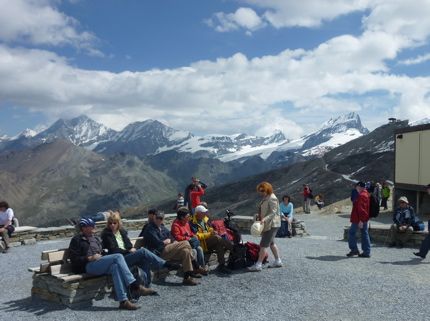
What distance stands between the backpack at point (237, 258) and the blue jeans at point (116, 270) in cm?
298

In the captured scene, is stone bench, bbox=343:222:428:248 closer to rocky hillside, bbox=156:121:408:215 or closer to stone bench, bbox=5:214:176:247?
stone bench, bbox=5:214:176:247

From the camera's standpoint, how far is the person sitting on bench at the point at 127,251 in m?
9.83

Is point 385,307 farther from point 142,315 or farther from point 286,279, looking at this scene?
point 142,315

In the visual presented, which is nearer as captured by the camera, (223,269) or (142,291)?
(142,291)

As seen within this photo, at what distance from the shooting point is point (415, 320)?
811 centimetres

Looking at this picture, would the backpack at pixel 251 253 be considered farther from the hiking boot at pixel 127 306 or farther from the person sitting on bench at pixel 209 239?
the hiking boot at pixel 127 306

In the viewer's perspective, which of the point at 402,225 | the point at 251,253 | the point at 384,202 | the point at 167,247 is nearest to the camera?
the point at 167,247

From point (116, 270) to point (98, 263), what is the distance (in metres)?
0.44

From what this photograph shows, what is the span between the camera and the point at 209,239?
11.6 metres

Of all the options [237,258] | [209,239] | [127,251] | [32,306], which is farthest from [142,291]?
[237,258]

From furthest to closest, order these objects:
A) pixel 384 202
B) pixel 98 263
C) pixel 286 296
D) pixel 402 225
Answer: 1. pixel 384 202
2. pixel 402 225
3. pixel 286 296
4. pixel 98 263

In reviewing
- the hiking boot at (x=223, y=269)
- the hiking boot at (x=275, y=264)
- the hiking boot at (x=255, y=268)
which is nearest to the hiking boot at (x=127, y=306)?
the hiking boot at (x=223, y=269)

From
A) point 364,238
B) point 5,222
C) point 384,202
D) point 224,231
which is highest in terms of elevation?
point 384,202

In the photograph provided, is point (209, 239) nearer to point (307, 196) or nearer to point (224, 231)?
point (224, 231)
